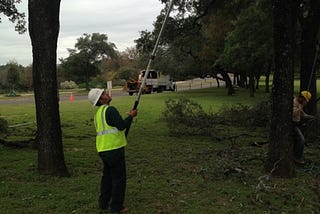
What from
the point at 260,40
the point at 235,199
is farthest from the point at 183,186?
the point at 260,40

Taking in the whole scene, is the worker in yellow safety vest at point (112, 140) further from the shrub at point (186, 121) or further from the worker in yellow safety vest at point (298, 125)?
the shrub at point (186, 121)

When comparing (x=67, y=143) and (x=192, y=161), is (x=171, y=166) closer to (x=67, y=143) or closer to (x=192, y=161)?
(x=192, y=161)

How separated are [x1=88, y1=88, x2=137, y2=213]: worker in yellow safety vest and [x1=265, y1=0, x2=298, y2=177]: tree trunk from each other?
2.90m

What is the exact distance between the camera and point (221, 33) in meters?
32.9

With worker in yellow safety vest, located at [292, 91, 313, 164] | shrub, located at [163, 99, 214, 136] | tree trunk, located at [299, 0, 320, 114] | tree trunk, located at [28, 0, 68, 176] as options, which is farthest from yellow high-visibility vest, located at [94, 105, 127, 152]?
tree trunk, located at [299, 0, 320, 114]

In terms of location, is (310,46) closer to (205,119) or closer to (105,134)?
(205,119)

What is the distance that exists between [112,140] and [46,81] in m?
2.60

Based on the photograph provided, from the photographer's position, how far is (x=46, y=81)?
7.40 meters

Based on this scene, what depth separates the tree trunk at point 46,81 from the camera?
7.34m

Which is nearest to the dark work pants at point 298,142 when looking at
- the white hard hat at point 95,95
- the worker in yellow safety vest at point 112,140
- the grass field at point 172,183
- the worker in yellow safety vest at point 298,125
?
the worker in yellow safety vest at point 298,125

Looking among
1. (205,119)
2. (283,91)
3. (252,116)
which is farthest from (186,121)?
(283,91)

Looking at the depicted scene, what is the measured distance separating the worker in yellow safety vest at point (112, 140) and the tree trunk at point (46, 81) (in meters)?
2.21

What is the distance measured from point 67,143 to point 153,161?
11.9ft

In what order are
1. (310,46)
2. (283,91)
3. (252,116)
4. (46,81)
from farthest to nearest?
1. (252,116)
2. (310,46)
3. (46,81)
4. (283,91)
